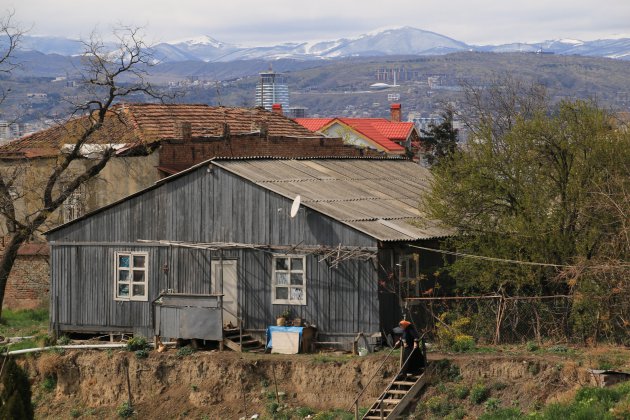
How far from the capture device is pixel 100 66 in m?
41.2

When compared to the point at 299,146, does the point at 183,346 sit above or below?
below

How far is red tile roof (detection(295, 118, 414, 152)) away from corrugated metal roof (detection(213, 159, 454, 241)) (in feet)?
156

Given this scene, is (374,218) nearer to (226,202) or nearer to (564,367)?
(226,202)

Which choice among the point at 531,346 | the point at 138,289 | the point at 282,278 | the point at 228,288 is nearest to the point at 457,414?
the point at 531,346

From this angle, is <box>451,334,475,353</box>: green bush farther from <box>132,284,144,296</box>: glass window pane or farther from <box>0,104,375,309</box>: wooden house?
<box>0,104,375,309</box>: wooden house

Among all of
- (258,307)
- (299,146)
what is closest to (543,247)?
(258,307)

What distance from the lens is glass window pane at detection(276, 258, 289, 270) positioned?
32.2 meters

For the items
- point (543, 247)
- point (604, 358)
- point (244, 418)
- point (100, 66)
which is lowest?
point (244, 418)

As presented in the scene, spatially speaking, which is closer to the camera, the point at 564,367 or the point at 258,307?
the point at 564,367

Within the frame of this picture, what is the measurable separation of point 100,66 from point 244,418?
621 inches

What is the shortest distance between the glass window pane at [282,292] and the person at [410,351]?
4479 millimetres

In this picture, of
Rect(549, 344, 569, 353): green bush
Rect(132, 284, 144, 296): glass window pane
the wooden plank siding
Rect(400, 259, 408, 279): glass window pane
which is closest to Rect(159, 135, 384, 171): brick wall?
the wooden plank siding

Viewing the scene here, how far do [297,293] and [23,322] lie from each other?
506 inches

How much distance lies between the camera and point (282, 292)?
3234 cm
